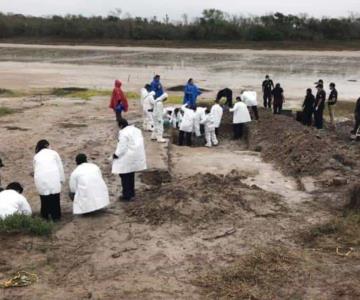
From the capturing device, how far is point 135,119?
18.0m

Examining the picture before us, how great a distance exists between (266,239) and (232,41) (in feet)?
174

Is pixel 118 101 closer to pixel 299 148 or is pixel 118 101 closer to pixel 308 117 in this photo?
pixel 299 148

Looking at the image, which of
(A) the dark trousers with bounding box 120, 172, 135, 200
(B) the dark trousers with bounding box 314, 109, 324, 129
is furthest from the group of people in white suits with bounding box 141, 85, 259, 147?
(A) the dark trousers with bounding box 120, 172, 135, 200

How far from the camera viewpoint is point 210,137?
51.8ft

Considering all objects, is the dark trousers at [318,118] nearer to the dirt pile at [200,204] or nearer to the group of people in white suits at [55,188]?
the dirt pile at [200,204]

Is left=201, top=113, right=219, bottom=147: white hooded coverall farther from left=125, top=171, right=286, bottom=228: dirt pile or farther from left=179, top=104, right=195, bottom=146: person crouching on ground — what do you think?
left=125, top=171, right=286, bottom=228: dirt pile

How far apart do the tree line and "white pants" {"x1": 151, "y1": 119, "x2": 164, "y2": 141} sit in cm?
4515

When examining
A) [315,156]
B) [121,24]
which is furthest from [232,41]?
[315,156]

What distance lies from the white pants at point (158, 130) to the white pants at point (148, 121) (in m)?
0.92

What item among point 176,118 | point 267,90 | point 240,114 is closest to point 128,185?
point 176,118

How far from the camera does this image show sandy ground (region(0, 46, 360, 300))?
6898mm

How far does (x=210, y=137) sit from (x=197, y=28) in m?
48.1

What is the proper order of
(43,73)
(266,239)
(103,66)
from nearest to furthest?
(266,239) → (43,73) → (103,66)

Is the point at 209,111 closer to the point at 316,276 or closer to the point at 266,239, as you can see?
the point at 266,239
